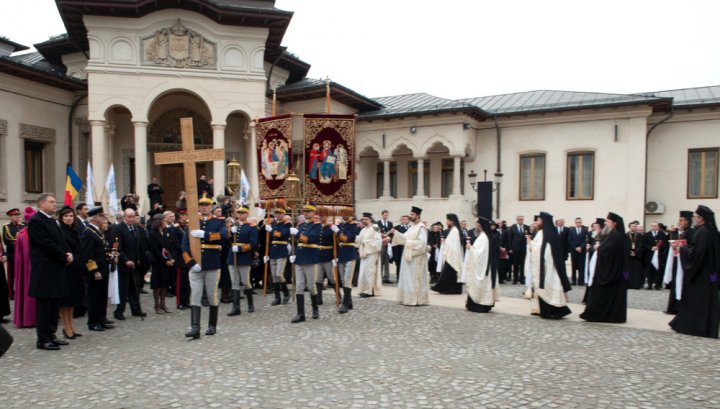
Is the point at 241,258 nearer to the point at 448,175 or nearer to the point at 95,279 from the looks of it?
the point at 95,279

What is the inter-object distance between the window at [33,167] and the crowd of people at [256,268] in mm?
10626

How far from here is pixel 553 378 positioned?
5.78m

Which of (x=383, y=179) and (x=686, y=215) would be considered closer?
(x=686, y=215)

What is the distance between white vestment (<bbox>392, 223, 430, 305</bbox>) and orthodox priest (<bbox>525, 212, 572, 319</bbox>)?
7.80 ft

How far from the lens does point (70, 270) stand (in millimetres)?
7773

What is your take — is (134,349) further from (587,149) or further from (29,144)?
(587,149)

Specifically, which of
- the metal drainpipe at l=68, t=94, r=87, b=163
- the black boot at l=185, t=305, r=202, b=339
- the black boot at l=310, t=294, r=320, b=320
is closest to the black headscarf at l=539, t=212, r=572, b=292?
the black boot at l=310, t=294, r=320, b=320

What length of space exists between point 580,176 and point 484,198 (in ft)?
14.1

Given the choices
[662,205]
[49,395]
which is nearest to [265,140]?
[49,395]

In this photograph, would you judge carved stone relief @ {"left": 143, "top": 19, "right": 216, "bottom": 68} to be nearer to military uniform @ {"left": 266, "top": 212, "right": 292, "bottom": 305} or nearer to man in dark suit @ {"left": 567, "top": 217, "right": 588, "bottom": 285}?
military uniform @ {"left": 266, "top": 212, "right": 292, "bottom": 305}

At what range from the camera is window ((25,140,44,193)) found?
66.5 ft

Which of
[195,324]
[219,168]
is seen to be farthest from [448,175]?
[195,324]

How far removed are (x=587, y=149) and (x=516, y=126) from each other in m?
3.15

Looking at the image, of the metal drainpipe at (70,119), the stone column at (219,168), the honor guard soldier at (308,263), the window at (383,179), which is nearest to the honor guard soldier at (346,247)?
the honor guard soldier at (308,263)
